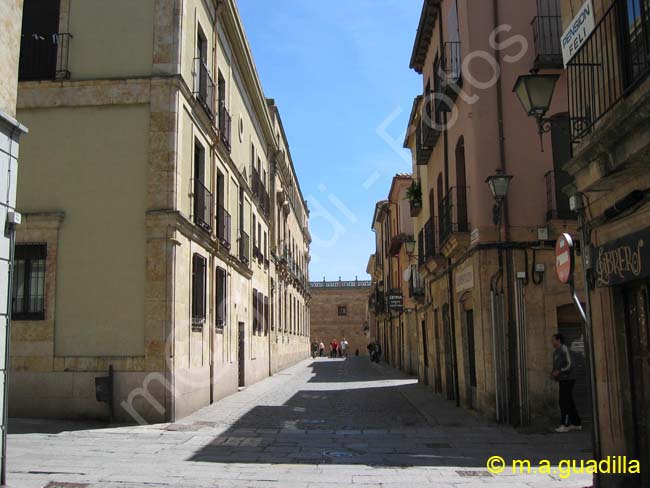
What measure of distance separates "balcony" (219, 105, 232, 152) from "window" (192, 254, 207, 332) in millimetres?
3711

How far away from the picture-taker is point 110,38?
1312cm

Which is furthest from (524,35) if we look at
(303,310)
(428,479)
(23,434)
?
(303,310)

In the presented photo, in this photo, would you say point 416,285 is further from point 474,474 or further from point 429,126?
point 474,474

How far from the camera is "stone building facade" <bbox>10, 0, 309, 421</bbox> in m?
12.2

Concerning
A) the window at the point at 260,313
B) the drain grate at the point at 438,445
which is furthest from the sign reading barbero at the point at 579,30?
the window at the point at 260,313

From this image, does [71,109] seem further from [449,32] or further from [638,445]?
[638,445]

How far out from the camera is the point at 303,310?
166ft

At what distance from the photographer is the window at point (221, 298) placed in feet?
55.7

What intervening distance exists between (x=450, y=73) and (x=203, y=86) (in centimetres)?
549

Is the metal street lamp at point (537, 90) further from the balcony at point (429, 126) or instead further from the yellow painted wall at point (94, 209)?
the balcony at point (429, 126)

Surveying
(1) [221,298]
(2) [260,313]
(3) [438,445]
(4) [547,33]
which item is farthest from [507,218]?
(2) [260,313]

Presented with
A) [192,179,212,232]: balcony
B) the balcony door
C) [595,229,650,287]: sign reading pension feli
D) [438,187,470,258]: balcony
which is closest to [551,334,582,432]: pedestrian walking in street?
[438,187,470,258]: balcony

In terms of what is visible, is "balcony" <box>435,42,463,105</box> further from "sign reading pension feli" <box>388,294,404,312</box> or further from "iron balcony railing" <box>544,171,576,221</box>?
"sign reading pension feli" <box>388,294,404,312</box>

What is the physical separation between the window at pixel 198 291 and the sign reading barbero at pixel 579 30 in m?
9.10
